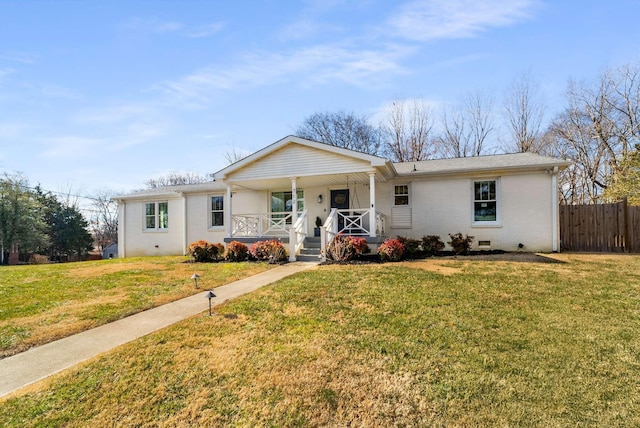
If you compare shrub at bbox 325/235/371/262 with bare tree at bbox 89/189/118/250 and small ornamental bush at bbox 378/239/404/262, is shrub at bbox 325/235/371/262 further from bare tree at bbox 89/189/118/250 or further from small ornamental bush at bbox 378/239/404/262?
bare tree at bbox 89/189/118/250

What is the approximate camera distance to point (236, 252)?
464 inches

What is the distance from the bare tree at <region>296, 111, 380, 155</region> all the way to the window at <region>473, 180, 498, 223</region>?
18.1m

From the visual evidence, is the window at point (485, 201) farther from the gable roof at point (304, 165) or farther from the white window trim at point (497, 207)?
the gable roof at point (304, 165)

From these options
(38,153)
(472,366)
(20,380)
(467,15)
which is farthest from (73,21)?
(38,153)

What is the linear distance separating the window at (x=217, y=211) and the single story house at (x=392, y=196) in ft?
3.79

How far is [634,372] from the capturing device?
3.34 metres

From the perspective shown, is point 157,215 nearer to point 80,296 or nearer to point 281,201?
point 281,201

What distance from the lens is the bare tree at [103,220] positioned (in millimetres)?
40688

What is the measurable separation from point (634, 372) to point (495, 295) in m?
2.53

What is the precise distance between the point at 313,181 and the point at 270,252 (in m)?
3.96

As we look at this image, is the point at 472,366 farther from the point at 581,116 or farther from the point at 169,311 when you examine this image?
the point at 581,116

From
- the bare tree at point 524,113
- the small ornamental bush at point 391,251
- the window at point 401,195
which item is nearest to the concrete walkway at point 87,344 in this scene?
the small ornamental bush at point 391,251

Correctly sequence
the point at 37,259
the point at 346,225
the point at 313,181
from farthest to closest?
the point at 37,259 < the point at 313,181 < the point at 346,225

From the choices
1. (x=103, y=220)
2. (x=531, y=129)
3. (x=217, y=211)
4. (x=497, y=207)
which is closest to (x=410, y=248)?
(x=497, y=207)
